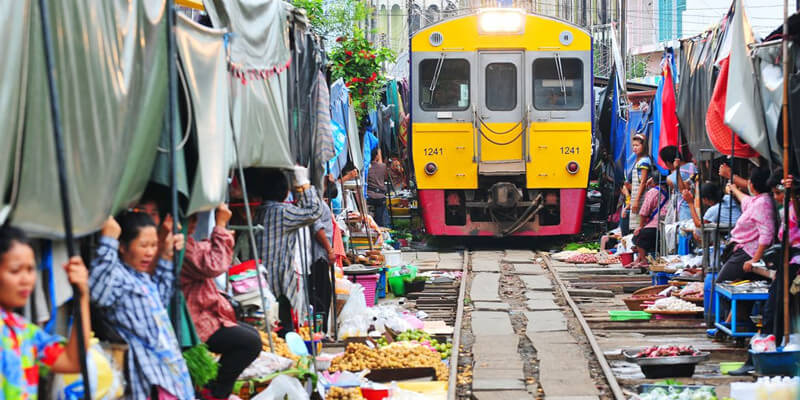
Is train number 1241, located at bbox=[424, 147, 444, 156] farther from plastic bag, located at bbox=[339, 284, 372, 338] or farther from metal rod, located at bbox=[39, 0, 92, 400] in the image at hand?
metal rod, located at bbox=[39, 0, 92, 400]

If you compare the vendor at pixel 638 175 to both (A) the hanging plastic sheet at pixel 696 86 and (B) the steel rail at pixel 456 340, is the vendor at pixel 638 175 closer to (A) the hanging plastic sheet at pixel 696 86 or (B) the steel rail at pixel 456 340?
(B) the steel rail at pixel 456 340

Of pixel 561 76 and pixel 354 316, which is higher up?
pixel 561 76

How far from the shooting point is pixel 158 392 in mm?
4438

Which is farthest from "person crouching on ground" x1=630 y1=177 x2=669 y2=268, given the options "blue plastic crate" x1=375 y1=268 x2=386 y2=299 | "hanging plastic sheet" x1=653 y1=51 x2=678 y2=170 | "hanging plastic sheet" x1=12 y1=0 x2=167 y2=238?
"hanging plastic sheet" x1=12 y1=0 x2=167 y2=238

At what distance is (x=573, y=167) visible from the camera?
606 inches

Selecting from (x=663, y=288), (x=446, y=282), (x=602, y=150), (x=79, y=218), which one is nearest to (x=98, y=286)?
(x=79, y=218)

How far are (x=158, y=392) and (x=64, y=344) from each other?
834mm

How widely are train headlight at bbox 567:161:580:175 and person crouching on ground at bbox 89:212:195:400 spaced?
11.4 m

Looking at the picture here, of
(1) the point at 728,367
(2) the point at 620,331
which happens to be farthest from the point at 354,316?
(1) the point at 728,367

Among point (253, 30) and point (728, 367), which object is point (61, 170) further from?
point (728, 367)

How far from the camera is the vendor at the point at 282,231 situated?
694 centimetres

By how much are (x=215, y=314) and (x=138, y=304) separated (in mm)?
1044

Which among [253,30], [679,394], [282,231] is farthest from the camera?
[282,231]

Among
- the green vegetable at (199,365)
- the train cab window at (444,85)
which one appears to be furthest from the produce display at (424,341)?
the train cab window at (444,85)
